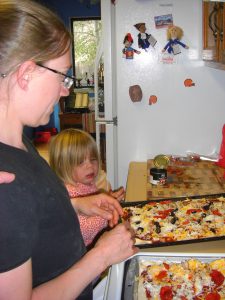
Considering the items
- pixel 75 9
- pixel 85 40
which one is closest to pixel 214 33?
pixel 85 40

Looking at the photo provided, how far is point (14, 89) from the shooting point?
0.71 m

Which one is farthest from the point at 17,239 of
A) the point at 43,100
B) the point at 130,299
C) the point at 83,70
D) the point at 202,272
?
the point at 83,70

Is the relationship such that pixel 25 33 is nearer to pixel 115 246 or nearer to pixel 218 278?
pixel 115 246

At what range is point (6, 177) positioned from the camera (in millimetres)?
614

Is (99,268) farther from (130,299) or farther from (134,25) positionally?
(134,25)

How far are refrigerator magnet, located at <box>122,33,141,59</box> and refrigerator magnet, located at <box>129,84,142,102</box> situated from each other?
7.6 inches

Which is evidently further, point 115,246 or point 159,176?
point 159,176

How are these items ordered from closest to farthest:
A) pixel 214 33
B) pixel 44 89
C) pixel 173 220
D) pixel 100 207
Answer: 1. pixel 44 89
2. pixel 100 207
3. pixel 173 220
4. pixel 214 33

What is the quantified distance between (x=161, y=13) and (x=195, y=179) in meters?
1.04

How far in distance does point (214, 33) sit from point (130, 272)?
1.34 meters

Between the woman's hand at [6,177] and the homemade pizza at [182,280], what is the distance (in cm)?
61

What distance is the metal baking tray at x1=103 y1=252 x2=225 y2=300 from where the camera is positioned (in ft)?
3.18

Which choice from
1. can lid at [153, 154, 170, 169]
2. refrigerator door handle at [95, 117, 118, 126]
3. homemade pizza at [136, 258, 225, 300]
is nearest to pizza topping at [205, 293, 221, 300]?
homemade pizza at [136, 258, 225, 300]

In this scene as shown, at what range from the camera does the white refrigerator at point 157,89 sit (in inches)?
83.7
